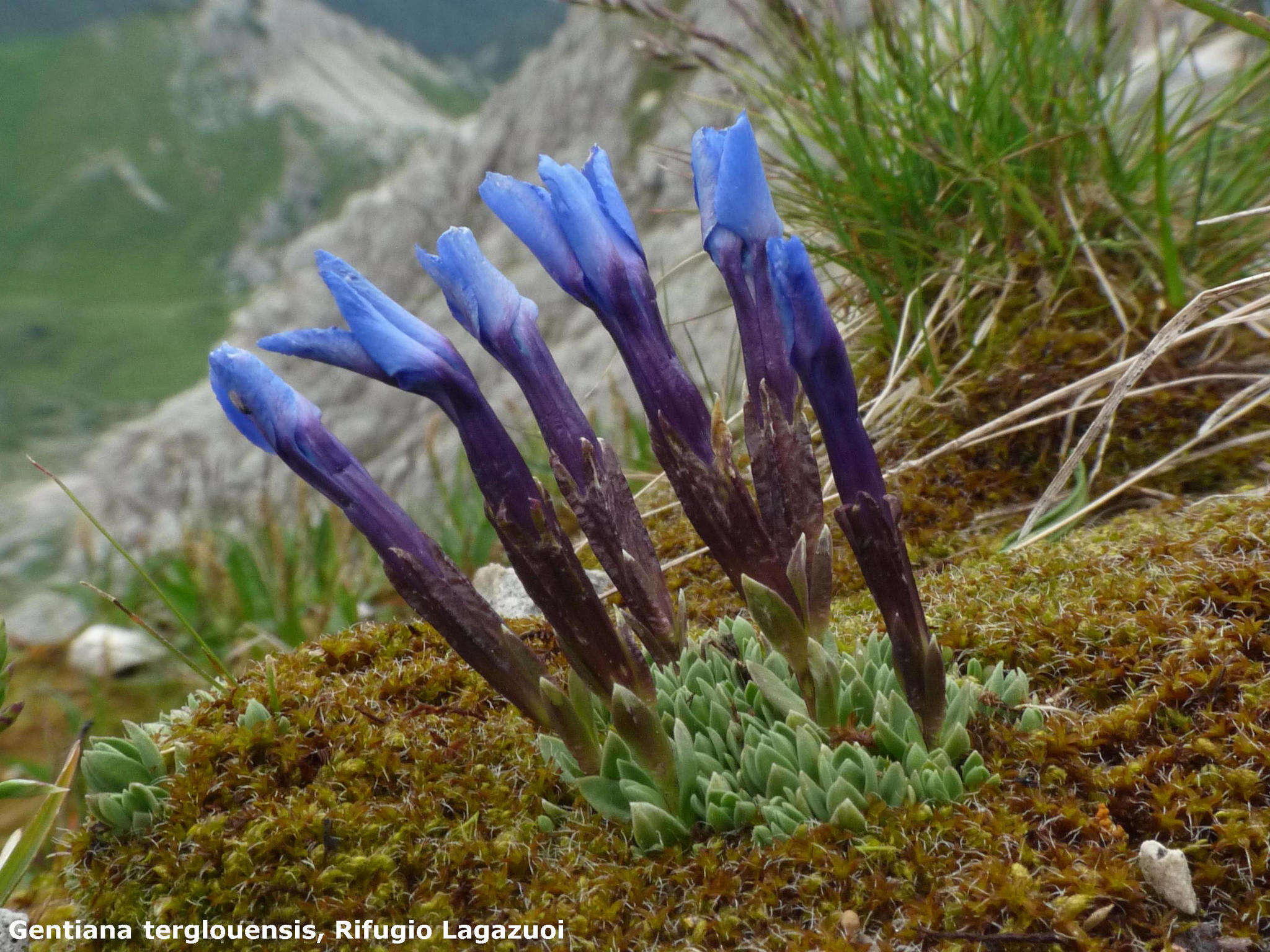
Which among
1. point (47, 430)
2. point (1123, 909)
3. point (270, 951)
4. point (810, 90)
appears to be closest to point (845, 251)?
point (810, 90)

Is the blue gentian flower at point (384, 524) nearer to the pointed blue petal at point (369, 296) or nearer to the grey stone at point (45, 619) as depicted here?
the pointed blue petal at point (369, 296)

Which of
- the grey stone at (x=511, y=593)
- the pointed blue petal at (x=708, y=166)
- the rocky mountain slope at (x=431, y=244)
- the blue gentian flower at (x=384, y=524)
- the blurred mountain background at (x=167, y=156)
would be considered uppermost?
the blurred mountain background at (x=167, y=156)

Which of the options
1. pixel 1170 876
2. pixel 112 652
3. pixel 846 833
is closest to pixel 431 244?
pixel 112 652

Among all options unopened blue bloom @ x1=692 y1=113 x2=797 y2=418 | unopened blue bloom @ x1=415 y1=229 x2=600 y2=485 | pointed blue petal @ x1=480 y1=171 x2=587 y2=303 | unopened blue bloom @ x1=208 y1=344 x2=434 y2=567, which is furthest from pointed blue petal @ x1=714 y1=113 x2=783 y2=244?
unopened blue bloom @ x1=208 y1=344 x2=434 y2=567

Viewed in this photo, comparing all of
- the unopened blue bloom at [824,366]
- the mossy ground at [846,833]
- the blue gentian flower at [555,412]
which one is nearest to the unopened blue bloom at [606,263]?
the blue gentian flower at [555,412]

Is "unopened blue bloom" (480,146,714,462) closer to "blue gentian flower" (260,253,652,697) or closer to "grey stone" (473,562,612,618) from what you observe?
"blue gentian flower" (260,253,652,697)

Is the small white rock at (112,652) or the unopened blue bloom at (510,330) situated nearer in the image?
the unopened blue bloom at (510,330)
